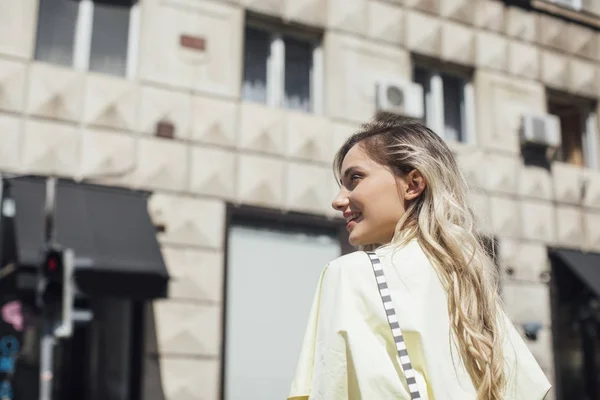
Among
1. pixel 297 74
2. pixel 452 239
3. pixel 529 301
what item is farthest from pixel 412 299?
pixel 529 301

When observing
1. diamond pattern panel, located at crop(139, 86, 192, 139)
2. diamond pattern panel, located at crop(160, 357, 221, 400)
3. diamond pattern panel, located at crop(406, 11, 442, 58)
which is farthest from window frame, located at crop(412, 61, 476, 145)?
diamond pattern panel, located at crop(160, 357, 221, 400)

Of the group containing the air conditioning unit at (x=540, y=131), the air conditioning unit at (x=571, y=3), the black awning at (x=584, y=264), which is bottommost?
the black awning at (x=584, y=264)

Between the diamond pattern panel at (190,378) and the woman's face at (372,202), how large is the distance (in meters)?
8.37

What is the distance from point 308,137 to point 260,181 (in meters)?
1.11

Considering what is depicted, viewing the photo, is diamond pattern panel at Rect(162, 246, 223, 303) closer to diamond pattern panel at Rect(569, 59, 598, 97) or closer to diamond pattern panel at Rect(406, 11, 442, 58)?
diamond pattern panel at Rect(406, 11, 442, 58)

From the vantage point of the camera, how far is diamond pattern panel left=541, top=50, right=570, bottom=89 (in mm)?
14938

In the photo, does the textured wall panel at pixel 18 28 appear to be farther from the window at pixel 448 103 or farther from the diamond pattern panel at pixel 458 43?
the diamond pattern panel at pixel 458 43

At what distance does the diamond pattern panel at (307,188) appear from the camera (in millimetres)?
11664

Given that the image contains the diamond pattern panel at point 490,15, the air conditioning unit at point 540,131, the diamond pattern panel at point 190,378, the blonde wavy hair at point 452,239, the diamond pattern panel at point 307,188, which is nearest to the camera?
the blonde wavy hair at point 452,239

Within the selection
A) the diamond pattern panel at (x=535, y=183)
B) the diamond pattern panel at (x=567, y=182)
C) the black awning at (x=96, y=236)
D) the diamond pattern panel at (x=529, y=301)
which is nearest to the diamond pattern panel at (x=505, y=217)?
the diamond pattern panel at (x=535, y=183)

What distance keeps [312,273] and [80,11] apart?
194 inches

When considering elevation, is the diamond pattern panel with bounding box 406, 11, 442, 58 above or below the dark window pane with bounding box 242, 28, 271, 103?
above

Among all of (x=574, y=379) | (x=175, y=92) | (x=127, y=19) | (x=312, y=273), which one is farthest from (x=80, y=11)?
(x=574, y=379)

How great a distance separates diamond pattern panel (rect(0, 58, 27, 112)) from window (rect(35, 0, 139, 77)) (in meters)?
0.46
